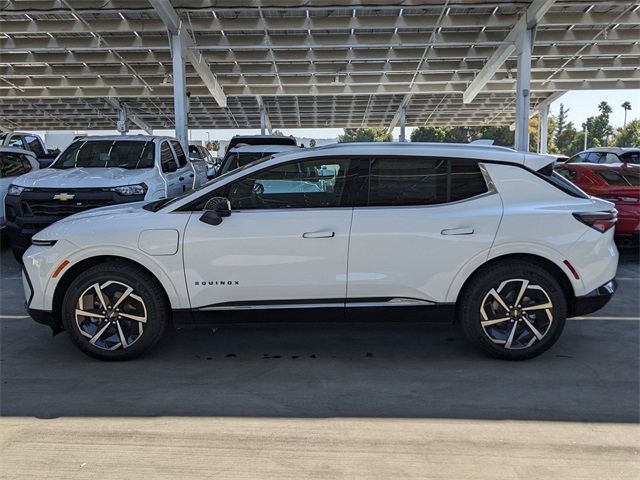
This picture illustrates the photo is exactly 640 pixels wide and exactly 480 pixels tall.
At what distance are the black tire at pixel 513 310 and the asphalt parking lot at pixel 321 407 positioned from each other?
0.19 meters

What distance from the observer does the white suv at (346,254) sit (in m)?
4.22

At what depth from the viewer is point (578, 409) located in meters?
3.66

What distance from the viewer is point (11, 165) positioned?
32.4 feet

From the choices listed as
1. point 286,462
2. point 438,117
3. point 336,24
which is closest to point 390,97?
point 438,117

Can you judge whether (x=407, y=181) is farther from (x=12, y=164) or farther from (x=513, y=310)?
(x=12, y=164)

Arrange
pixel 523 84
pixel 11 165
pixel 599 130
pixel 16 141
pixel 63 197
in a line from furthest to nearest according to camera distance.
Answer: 1. pixel 599 130
2. pixel 523 84
3. pixel 16 141
4. pixel 11 165
5. pixel 63 197

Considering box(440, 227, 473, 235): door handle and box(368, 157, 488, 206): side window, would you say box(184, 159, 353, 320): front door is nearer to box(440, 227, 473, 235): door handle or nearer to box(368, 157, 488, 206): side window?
box(368, 157, 488, 206): side window

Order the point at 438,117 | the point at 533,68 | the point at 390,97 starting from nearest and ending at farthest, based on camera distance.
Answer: the point at 533,68, the point at 390,97, the point at 438,117

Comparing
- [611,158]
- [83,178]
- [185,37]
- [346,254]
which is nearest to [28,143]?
[185,37]

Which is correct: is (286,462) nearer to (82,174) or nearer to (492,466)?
(492,466)

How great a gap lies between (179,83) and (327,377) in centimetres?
1484

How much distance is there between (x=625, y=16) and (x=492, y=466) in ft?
59.1

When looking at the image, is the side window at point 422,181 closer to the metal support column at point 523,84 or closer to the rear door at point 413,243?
the rear door at point 413,243

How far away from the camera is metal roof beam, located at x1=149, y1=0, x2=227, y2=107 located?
14.6 meters
